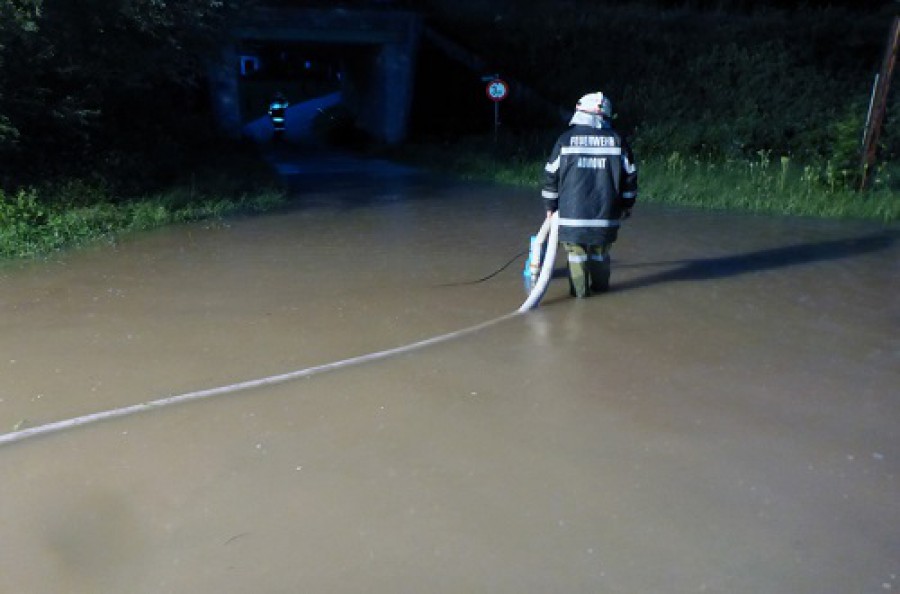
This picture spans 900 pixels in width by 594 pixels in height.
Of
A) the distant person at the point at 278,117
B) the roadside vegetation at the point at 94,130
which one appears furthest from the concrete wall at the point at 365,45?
the roadside vegetation at the point at 94,130

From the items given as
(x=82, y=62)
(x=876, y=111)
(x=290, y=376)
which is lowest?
(x=290, y=376)

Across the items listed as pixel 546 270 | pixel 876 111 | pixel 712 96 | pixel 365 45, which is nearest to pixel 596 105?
pixel 546 270

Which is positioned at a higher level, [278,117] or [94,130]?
[94,130]

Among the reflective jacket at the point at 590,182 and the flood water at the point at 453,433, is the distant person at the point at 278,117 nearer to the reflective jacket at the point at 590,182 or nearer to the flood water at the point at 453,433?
the flood water at the point at 453,433

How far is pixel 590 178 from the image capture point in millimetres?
6551

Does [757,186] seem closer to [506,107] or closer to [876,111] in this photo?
[876,111]

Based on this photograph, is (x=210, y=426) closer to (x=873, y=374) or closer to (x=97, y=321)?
(x=97, y=321)

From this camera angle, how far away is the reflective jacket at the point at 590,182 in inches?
256

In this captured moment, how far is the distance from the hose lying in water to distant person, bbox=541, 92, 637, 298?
0.65ft

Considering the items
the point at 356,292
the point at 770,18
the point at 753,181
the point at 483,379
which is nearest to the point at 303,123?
the point at 770,18

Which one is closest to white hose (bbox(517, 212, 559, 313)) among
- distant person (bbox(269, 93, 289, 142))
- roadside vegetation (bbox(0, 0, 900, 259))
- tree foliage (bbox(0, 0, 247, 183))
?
roadside vegetation (bbox(0, 0, 900, 259))

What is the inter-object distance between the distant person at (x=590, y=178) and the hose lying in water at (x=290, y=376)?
0.20 metres

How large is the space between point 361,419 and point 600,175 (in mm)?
3156

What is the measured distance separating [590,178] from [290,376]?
9.77 feet
